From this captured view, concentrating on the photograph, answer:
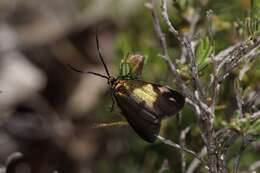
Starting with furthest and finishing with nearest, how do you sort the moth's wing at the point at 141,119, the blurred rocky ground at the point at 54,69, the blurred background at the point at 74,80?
1. the blurred rocky ground at the point at 54,69
2. the blurred background at the point at 74,80
3. the moth's wing at the point at 141,119

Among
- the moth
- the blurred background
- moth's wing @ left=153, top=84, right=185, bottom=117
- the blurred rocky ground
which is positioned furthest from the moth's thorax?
the blurred rocky ground

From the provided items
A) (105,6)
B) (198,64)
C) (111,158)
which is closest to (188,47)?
(198,64)

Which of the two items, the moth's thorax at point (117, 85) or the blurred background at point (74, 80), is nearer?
the moth's thorax at point (117, 85)

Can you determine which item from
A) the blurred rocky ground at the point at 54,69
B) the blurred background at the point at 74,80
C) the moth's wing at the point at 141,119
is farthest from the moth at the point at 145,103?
the blurred rocky ground at the point at 54,69

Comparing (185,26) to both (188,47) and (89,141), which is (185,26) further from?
(89,141)

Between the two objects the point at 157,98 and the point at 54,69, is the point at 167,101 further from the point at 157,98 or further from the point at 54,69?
the point at 54,69

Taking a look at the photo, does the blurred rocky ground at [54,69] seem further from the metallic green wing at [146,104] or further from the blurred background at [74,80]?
the metallic green wing at [146,104]
